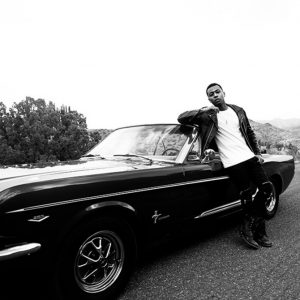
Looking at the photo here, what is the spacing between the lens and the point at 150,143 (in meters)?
3.22

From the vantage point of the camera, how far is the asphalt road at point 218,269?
7.45ft

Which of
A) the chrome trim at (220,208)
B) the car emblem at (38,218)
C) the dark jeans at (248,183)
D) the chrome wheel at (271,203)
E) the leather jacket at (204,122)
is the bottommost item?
the chrome wheel at (271,203)

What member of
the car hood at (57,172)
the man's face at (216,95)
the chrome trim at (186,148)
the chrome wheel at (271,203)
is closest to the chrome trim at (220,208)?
the chrome trim at (186,148)

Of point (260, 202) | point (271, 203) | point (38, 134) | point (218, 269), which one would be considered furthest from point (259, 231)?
point (38, 134)

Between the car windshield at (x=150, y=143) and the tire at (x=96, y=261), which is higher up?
the car windshield at (x=150, y=143)

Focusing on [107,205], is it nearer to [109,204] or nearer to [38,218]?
[109,204]

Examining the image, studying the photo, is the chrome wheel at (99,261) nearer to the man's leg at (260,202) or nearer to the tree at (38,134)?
the man's leg at (260,202)

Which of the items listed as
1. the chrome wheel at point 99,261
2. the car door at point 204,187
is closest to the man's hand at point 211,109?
the car door at point 204,187

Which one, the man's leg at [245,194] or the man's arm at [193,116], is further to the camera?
the man's leg at [245,194]

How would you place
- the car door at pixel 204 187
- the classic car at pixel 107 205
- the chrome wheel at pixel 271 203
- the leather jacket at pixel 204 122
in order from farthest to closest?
the chrome wheel at pixel 271 203, the leather jacket at pixel 204 122, the car door at pixel 204 187, the classic car at pixel 107 205

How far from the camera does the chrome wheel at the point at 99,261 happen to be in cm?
209

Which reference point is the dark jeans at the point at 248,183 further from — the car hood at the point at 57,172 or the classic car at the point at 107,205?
the car hood at the point at 57,172

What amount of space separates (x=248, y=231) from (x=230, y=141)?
103 cm

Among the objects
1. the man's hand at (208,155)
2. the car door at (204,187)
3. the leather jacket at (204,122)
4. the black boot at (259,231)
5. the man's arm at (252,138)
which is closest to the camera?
the car door at (204,187)
